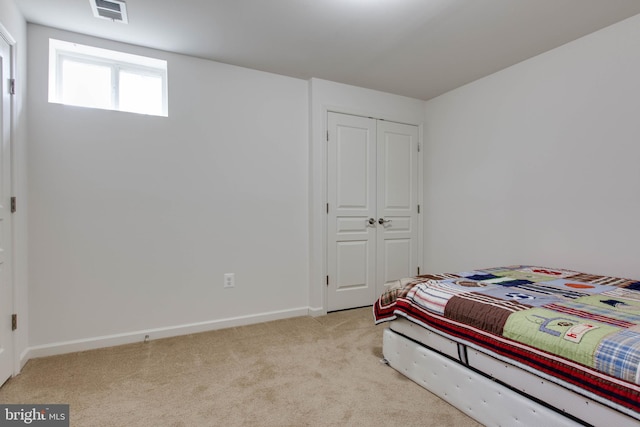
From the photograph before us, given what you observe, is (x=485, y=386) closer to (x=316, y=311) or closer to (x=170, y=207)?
(x=316, y=311)

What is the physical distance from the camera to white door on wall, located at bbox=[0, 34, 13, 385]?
187 centimetres

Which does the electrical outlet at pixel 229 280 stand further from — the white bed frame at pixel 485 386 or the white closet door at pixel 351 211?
the white bed frame at pixel 485 386

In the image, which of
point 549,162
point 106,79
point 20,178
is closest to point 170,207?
point 20,178

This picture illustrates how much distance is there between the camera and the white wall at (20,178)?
201 cm

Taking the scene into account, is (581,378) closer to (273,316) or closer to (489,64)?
(273,316)

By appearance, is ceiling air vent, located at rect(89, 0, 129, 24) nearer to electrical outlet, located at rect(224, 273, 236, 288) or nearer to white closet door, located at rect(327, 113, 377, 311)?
white closet door, located at rect(327, 113, 377, 311)

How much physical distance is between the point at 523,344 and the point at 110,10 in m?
2.96

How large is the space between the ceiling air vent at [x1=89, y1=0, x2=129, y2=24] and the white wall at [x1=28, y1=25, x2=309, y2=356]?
1.20 ft

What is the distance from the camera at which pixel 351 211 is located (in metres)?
3.38

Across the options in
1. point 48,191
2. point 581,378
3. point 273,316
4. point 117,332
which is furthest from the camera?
point 273,316

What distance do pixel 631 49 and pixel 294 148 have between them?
2.57 m

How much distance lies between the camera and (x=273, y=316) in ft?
10.0

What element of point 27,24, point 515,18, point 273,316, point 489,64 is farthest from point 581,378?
point 27,24

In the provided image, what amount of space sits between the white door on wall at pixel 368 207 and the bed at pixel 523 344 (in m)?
1.25
